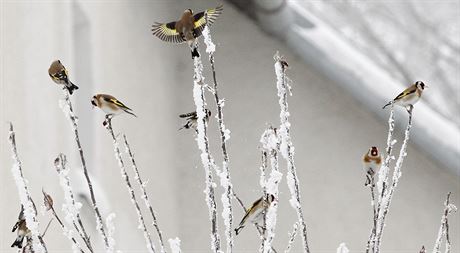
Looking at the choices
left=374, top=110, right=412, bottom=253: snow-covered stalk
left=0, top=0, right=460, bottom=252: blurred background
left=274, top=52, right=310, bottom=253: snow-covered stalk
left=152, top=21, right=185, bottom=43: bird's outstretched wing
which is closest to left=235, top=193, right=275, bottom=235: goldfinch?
left=274, top=52, right=310, bottom=253: snow-covered stalk

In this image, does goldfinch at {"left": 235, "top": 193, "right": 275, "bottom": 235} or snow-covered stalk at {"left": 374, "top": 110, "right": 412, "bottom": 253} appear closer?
goldfinch at {"left": 235, "top": 193, "right": 275, "bottom": 235}

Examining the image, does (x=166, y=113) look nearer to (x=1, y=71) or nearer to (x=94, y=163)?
(x=94, y=163)

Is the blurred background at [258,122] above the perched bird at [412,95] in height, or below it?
above

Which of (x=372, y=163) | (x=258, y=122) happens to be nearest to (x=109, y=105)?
(x=372, y=163)

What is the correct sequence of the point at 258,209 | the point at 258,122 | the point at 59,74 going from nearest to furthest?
1. the point at 258,209
2. the point at 59,74
3. the point at 258,122

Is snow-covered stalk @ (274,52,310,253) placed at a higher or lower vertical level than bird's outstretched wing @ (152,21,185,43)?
lower

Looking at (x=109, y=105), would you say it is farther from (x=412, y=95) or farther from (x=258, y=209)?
(x=412, y=95)

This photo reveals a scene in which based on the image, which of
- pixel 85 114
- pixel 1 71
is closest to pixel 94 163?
pixel 85 114

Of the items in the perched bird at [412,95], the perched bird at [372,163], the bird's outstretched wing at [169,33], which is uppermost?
the bird's outstretched wing at [169,33]

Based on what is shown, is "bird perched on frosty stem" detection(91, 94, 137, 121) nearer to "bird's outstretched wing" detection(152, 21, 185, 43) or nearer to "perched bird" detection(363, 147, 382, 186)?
"bird's outstretched wing" detection(152, 21, 185, 43)

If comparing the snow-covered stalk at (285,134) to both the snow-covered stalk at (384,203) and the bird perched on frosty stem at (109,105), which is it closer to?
the snow-covered stalk at (384,203)

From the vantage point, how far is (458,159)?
4.64 meters

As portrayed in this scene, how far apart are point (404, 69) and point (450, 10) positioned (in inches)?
32.5

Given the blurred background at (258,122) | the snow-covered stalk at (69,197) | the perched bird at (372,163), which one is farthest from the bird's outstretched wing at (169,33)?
the blurred background at (258,122)
